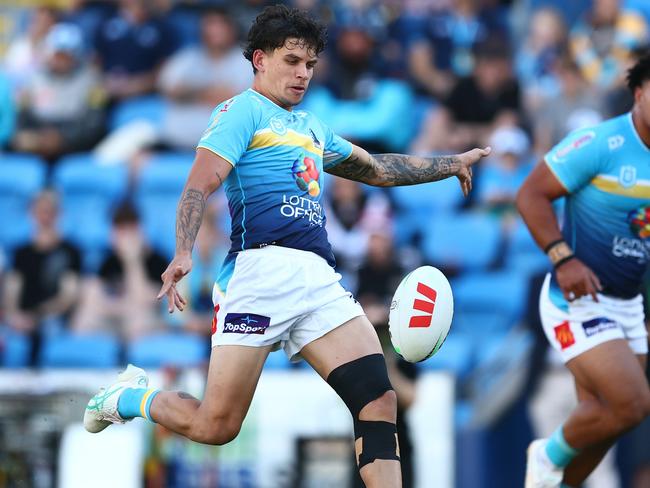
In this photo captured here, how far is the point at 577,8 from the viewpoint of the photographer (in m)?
14.4

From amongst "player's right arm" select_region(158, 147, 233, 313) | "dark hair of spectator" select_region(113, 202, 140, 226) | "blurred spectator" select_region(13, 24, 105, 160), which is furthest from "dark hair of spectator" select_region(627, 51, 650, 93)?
"blurred spectator" select_region(13, 24, 105, 160)

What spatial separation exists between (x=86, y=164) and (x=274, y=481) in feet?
16.9

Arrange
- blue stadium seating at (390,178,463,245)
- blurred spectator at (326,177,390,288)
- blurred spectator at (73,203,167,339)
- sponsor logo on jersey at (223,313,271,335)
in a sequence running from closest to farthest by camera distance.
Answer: sponsor logo on jersey at (223,313,271,335) < blurred spectator at (326,177,390,288) < blurred spectator at (73,203,167,339) < blue stadium seating at (390,178,463,245)

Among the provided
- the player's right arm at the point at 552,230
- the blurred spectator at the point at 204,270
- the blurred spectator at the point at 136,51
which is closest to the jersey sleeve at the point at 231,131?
the player's right arm at the point at 552,230

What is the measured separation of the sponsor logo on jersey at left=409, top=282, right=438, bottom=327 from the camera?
6801 millimetres

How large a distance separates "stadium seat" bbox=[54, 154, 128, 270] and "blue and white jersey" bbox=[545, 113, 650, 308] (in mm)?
7124

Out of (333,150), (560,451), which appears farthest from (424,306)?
(560,451)

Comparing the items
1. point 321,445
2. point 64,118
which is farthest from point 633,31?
point 64,118

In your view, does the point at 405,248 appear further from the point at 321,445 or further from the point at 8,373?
the point at 8,373

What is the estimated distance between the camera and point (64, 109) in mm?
14820

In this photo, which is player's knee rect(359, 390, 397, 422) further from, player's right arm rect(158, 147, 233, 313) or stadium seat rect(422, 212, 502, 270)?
stadium seat rect(422, 212, 502, 270)

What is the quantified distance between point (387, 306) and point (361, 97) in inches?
140

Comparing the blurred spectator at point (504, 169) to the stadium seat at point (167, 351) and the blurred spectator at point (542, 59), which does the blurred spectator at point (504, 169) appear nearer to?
the blurred spectator at point (542, 59)

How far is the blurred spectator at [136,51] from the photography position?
15094mm
